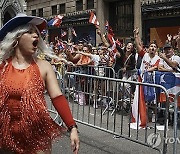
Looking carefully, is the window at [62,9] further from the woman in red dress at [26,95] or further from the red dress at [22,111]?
the red dress at [22,111]

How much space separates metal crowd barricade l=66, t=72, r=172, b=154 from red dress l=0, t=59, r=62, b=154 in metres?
2.62

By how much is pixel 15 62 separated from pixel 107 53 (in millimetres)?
8277

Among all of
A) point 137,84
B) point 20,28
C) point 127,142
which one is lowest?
point 127,142

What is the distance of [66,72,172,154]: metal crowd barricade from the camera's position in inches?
217

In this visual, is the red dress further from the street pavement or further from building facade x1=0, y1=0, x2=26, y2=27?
building facade x1=0, y1=0, x2=26, y2=27

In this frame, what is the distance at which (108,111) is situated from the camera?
6422mm

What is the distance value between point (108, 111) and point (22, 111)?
12.2 feet

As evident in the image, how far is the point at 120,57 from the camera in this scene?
9.47 metres

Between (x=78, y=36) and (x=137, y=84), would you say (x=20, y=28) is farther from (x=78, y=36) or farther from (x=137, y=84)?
(x=78, y=36)

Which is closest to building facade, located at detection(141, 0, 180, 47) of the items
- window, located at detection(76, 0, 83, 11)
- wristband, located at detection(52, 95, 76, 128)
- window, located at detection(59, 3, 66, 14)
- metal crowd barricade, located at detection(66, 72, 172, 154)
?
window, located at detection(76, 0, 83, 11)

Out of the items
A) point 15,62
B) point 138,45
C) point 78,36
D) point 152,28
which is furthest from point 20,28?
point 78,36

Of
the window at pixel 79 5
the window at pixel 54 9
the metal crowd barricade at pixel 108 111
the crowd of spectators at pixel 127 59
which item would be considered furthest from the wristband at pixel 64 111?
the window at pixel 54 9

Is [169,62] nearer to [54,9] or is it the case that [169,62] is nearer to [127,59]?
[127,59]

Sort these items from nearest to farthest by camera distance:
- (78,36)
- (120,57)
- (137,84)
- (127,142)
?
(137,84)
(127,142)
(120,57)
(78,36)
